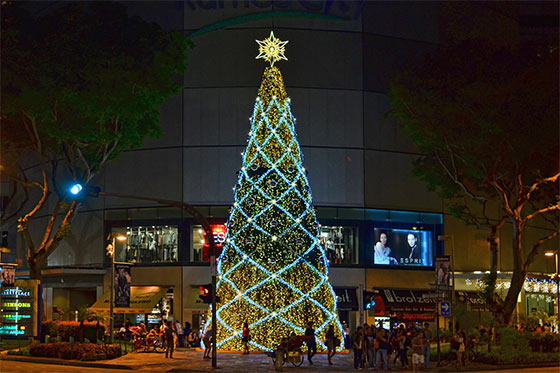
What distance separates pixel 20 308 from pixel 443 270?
62.7 ft

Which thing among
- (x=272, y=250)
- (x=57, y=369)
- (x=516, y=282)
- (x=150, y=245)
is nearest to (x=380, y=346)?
(x=272, y=250)

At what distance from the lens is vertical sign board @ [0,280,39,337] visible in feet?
116

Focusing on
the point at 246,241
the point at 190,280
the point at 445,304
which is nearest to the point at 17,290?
the point at 246,241

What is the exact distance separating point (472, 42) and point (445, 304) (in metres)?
13.2

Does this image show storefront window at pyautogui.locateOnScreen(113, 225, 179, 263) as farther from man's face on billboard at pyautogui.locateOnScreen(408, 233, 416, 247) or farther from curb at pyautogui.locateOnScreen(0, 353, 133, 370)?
curb at pyautogui.locateOnScreen(0, 353, 133, 370)

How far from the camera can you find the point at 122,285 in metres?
34.4

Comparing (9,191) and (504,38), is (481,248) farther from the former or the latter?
(9,191)

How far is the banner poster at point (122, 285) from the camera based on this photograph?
34.0 meters

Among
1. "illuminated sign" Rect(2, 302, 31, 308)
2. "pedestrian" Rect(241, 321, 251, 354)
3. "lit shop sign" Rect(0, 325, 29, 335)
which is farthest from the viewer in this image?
"lit shop sign" Rect(0, 325, 29, 335)

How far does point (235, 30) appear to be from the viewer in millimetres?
50312

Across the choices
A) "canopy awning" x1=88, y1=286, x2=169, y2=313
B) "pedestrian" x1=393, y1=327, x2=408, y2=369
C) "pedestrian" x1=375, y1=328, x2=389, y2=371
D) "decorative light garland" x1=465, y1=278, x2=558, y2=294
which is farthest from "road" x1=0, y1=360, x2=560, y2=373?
"decorative light garland" x1=465, y1=278, x2=558, y2=294

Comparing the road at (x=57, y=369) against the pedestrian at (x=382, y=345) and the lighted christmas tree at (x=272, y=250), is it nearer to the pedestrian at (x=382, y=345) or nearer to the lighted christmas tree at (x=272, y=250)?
the pedestrian at (x=382, y=345)

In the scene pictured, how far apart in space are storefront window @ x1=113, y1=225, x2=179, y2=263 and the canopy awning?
178cm

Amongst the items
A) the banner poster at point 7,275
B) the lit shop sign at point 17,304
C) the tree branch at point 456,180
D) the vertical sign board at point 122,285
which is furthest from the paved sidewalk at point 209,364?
the tree branch at point 456,180
